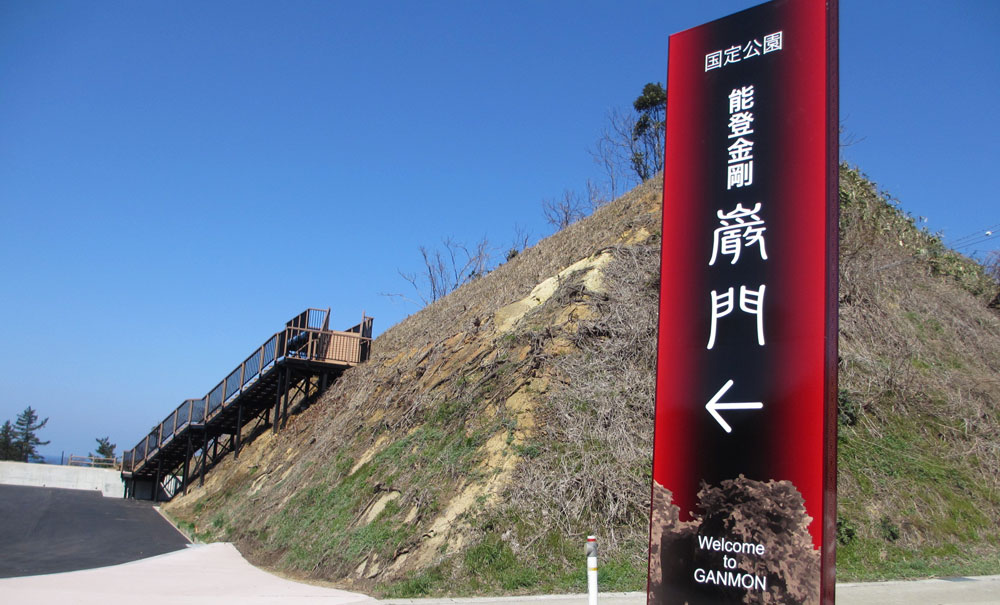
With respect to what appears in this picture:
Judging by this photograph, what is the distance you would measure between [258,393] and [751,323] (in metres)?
22.7

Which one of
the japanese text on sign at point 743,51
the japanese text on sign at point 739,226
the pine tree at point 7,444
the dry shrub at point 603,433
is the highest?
the japanese text on sign at point 743,51

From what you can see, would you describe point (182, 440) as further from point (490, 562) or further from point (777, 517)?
point (777, 517)

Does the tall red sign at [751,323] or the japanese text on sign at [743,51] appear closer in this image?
the tall red sign at [751,323]

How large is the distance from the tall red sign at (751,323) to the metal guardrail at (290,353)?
1955 centimetres

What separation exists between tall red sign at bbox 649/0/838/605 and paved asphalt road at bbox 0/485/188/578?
36.9ft

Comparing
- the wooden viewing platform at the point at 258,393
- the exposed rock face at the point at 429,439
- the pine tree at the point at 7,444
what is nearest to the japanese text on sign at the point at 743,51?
the exposed rock face at the point at 429,439

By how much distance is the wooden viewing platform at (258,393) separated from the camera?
2478cm

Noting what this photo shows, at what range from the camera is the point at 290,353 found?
24734 mm

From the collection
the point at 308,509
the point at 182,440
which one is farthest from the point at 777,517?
the point at 182,440

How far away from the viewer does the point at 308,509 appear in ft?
49.1


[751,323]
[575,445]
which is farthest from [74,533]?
[751,323]

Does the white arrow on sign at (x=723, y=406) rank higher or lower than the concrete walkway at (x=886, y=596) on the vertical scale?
higher

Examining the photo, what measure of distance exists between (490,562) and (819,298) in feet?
19.9

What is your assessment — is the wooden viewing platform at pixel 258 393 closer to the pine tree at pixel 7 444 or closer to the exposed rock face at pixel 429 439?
the exposed rock face at pixel 429 439
